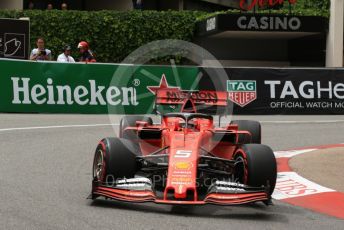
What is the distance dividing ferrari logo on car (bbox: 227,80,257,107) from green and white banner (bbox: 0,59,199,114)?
3.42 feet

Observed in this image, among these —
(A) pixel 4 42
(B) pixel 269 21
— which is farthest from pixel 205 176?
(B) pixel 269 21

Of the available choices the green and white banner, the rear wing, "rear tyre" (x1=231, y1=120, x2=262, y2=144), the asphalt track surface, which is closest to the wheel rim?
the asphalt track surface

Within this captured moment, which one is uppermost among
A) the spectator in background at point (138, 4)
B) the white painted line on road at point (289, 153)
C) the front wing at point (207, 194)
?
the spectator in background at point (138, 4)

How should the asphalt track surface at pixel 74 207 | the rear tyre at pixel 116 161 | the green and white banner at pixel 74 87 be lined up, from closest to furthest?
the asphalt track surface at pixel 74 207 < the rear tyre at pixel 116 161 < the green and white banner at pixel 74 87

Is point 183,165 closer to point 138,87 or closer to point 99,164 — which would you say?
point 99,164

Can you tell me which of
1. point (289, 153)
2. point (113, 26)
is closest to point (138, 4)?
point (113, 26)

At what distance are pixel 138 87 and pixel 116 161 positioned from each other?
41.9ft

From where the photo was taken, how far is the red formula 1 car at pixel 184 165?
792 cm

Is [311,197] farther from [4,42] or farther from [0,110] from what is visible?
[4,42]

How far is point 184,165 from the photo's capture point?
8.12 meters

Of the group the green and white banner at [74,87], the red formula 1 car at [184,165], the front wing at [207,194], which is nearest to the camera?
the front wing at [207,194]

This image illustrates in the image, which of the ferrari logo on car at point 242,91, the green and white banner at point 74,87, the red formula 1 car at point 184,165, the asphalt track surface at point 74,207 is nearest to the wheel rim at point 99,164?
the red formula 1 car at point 184,165

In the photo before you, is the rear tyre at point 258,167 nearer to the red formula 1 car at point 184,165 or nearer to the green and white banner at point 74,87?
the red formula 1 car at point 184,165

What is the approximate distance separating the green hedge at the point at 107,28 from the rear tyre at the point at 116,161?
2207cm
